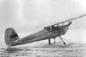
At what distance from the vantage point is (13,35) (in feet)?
104

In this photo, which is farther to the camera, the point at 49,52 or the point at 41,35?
the point at 41,35

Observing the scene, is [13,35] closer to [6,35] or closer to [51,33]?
[6,35]

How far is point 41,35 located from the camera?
98.3 feet

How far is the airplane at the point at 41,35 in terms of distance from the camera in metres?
29.7

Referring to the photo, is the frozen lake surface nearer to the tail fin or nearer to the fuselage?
the fuselage

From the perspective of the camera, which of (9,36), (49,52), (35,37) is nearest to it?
(49,52)

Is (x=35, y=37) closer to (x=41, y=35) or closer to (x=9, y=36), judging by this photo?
(x=41, y=35)

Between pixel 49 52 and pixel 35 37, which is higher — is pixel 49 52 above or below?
below

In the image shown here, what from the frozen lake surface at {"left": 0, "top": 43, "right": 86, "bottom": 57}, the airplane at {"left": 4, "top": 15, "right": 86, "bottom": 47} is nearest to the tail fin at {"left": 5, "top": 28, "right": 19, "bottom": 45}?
the airplane at {"left": 4, "top": 15, "right": 86, "bottom": 47}

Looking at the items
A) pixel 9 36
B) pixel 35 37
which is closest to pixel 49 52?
pixel 35 37

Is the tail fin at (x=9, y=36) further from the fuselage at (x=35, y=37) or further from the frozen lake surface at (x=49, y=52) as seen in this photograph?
Result: the frozen lake surface at (x=49, y=52)

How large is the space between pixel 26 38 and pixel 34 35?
1279 millimetres

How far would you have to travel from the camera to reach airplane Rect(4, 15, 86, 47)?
97.6ft

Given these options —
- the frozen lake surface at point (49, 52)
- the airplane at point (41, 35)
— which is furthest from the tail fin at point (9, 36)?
the frozen lake surface at point (49, 52)
